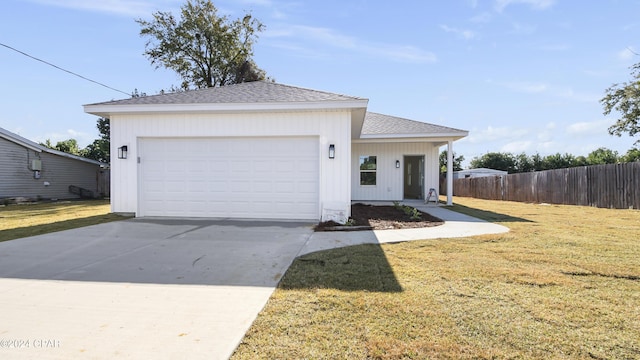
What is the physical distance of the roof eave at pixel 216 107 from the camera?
7.25 metres

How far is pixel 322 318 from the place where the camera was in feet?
7.86

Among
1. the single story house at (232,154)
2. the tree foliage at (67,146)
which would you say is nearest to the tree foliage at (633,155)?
the single story house at (232,154)

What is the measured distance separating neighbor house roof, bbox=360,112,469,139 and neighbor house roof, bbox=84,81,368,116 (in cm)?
500

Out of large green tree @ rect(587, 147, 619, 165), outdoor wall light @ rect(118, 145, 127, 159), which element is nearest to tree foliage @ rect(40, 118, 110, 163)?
outdoor wall light @ rect(118, 145, 127, 159)

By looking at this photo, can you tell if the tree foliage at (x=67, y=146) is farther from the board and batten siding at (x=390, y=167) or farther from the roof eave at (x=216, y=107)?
the board and batten siding at (x=390, y=167)

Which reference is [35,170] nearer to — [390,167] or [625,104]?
[390,167]

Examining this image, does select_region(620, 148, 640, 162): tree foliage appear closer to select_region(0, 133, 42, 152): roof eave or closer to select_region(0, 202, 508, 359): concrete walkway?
select_region(0, 202, 508, 359): concrete walkway

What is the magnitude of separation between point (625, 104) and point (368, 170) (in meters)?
20.5

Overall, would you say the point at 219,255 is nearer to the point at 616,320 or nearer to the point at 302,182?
the point at 302,182

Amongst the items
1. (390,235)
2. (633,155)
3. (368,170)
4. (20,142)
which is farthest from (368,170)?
(633,155)

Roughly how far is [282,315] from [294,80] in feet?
74.5

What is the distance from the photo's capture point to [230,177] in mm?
8070

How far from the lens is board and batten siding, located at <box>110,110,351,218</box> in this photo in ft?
24.7

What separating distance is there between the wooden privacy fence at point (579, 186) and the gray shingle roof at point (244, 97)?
33.1 ft
